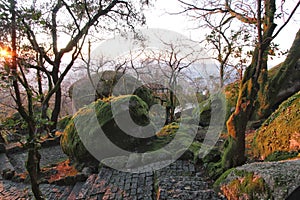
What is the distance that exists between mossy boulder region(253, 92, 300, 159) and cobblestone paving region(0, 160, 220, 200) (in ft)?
4.45

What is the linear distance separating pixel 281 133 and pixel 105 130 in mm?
3922

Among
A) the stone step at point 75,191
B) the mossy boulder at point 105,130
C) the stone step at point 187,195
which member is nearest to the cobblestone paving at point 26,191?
the stone step at point 75,191

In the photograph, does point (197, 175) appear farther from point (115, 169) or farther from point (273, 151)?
point (115, 169)

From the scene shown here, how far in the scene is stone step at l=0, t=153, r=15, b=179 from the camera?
21.4ft

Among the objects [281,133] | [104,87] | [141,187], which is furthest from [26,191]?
[104,87]

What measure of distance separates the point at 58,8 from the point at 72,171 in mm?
6522

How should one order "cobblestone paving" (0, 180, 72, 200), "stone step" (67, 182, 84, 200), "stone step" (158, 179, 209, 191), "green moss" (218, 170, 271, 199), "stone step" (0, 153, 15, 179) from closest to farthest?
"green moss" (218, 170, 271, 199), "stone step" (158, 179, 209, 191), "stone step" (67, 182, 84, 200), "cobblestone paving" (0, 180, 72, 200), "stone step" (0, 153, 15, 179)

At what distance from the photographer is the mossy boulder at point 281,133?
3783 mm

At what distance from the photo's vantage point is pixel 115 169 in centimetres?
497

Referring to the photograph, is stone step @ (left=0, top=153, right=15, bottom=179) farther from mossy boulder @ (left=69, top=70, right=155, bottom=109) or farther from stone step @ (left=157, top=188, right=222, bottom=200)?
mossy boulder @ (left=69, top=70, right=155, bottom=109)

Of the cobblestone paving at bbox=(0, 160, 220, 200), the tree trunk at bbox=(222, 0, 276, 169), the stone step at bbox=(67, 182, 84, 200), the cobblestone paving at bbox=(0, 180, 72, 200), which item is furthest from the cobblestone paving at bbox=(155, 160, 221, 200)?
the cobblestone paving at bbox=(0, 180, 72, 200)

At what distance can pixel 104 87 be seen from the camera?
1329cm

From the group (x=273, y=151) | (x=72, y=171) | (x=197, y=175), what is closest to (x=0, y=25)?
(x=72, y=171)

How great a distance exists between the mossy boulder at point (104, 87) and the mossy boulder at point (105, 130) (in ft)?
19.7
